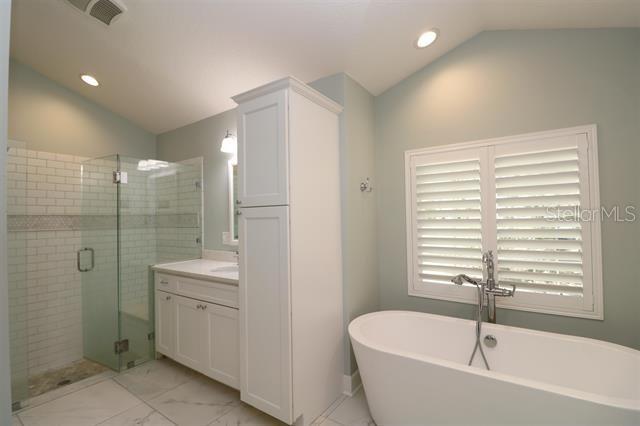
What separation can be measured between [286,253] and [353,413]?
1235mm

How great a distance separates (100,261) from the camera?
2.78 meters

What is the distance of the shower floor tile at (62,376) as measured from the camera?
238 cm

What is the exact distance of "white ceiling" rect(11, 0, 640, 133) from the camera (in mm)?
1729

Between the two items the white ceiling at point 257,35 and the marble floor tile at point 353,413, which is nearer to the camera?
the white ceiling at point 257,35

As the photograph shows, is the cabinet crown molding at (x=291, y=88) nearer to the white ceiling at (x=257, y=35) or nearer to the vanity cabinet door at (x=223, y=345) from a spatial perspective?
the white ceiling at (x=257, y=35)

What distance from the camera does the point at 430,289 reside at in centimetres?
230

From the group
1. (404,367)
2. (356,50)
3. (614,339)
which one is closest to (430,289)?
(404,367)

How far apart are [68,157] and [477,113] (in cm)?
377

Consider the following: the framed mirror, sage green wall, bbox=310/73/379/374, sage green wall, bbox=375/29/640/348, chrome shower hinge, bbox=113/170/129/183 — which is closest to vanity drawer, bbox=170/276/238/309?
the framed mirror

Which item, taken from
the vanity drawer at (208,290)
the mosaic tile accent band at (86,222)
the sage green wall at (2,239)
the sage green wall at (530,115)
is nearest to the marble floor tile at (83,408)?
the vanity drawer at (208,290)

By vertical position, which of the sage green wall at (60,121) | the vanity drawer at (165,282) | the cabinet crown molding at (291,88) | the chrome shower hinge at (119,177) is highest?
the sage green wall at (60,121)

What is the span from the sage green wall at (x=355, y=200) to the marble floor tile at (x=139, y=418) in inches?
51.7

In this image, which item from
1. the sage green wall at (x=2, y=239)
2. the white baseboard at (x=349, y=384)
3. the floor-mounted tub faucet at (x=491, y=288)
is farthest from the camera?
the white baseboard at (x=349, y=384)

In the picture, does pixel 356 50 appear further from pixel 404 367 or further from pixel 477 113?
pixel 404 367
